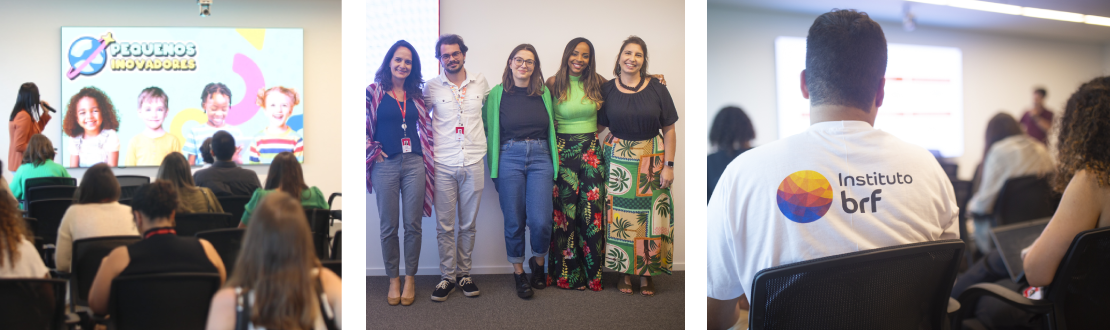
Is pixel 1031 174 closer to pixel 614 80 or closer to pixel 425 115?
pixel 614 80

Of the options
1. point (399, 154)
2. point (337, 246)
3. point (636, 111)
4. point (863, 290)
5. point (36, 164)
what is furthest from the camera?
point (636, 111)

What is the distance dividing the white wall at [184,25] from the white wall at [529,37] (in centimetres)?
45

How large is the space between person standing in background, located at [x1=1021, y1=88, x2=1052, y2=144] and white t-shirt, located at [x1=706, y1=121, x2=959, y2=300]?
521 millimetres

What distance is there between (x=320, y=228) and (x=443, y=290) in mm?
652

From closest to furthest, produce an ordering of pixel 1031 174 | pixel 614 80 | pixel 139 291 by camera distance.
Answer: pixel 139 291 → pixel 1031 174 → pixel 614 80

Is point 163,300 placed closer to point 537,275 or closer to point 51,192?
point 51,192

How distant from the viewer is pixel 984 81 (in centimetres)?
149

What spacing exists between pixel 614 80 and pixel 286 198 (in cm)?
→ 136

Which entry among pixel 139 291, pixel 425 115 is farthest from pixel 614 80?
pixel 139 291

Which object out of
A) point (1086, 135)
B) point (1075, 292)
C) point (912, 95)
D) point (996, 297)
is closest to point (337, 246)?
point (912, 95)

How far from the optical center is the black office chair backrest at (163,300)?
4.07ft

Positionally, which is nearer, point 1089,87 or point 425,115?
point 1089,87

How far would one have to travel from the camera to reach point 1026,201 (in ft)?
4.78

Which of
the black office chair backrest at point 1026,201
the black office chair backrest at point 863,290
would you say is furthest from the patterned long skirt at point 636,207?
the black office chair backrest at point 1026,201
